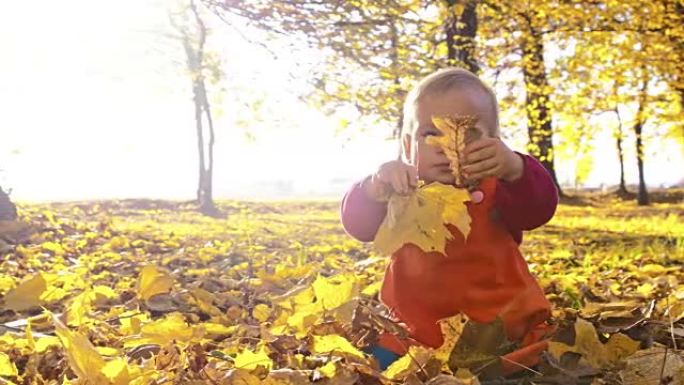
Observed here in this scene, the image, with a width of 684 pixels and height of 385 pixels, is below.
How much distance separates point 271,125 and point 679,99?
13001 millimetres

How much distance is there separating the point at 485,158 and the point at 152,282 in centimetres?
153

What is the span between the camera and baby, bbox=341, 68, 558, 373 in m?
1.82

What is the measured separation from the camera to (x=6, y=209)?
5.92 meters

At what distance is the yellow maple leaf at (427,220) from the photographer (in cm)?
133

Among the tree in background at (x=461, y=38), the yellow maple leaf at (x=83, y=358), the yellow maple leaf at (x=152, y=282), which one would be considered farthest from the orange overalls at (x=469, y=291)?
the tree in background at (x=461, y=38)

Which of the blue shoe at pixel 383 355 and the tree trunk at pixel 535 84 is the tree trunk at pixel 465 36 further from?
the blue shoe at pixel 383 355

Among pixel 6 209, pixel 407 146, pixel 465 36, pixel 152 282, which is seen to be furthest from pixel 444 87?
pixel 465 36

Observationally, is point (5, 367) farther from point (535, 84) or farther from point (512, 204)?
point (535, 84)

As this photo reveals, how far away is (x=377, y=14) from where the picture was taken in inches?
246

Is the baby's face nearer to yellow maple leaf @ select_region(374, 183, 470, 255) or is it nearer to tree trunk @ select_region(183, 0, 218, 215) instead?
yellow maple leaf @ select_region(374, 183, 470, 255)

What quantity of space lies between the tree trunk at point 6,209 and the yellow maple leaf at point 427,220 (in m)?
5.31

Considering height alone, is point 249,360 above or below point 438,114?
below

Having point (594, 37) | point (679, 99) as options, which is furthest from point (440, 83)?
point (679, 99)

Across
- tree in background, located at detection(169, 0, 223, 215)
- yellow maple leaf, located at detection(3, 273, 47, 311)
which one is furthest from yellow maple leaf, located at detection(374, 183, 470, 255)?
tree in background, located at detection(169, 0, 223, 215)
